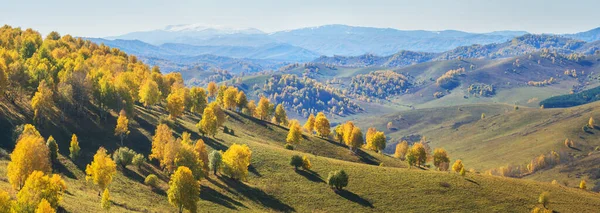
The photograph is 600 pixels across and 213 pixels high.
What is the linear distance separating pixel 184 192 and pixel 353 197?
138 feet

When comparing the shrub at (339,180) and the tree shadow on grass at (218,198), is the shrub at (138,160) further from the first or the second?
the shrub at (339,180)

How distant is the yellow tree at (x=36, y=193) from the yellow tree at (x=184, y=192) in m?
21.0

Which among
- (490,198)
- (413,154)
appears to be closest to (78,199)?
(490,198)

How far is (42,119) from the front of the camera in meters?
107

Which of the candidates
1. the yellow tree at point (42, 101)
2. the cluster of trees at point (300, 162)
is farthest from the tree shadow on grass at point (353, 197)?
the yellow tree at point (42, 101)

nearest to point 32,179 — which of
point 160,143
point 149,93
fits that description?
point 160,143

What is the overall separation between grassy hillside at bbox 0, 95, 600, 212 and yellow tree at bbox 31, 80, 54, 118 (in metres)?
3.53

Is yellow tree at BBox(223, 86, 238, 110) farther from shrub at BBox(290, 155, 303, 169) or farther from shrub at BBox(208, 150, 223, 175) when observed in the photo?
shrub at BBox(208, 150, 223, 175)

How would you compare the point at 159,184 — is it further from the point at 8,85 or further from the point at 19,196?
the point at 8,85

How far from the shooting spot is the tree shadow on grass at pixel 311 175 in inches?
4414

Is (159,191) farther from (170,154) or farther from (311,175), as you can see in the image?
(311,175)

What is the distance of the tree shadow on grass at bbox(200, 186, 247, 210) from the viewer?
89125mm

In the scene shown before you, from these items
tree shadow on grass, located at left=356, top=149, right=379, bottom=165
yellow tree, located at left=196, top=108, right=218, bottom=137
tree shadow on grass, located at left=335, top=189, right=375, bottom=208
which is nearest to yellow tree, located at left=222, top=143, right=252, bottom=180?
tree shadow on grass, located at left=335, top=189, right=375, bottom=208

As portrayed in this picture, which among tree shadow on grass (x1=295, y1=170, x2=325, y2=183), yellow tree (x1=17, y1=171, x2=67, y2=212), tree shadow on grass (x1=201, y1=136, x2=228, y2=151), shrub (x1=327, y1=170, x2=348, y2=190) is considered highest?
yellow tree (x1=17, y1=171, x2=67, y2=212)
